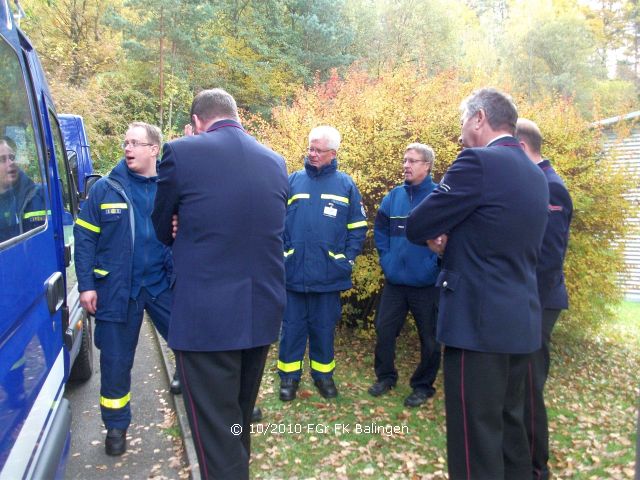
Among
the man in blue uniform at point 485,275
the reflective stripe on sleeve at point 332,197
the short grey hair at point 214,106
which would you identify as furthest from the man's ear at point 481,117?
the reflective stripe on sleeve at point 332,197

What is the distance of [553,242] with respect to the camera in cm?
321

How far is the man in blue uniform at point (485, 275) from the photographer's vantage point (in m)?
2.47

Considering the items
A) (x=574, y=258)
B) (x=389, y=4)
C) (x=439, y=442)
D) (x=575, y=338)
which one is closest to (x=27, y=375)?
(x=439, y=442)

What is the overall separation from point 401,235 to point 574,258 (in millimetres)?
2642

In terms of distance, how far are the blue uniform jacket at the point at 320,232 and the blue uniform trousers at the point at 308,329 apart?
17 cm

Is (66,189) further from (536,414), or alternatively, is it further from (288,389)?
(536,414)

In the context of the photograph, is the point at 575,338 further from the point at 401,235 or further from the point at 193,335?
the point at 193,335

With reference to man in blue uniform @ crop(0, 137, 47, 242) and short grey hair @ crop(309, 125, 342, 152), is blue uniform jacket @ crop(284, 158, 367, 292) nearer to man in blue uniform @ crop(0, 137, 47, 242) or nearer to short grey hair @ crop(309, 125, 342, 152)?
short grey hair @ crop(309, 125, 342, 152)

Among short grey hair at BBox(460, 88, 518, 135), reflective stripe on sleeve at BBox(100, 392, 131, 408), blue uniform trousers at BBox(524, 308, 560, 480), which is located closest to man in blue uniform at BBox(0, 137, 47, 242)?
reflective stripe on sleeve at BBox(100, 392, 131, 408)

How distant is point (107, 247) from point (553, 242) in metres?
2.85

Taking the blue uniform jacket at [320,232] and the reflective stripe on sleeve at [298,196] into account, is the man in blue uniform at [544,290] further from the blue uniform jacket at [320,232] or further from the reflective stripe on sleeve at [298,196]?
the reflective stripe on sleeve at [298,196]

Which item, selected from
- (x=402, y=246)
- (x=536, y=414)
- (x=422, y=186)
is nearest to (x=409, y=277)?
(x=402, y=246)

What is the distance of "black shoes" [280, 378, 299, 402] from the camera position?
4.62 metres

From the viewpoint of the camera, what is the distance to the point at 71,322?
4.02 meters
